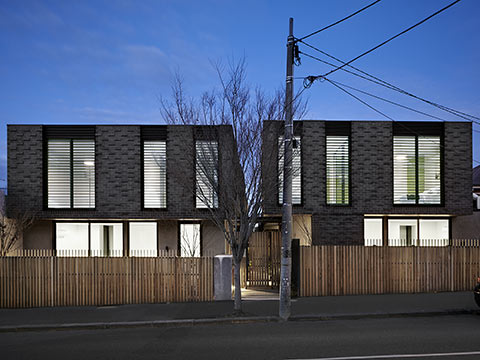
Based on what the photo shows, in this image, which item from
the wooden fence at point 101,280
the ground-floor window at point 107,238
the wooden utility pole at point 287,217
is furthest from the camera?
the ground-floor window at point 107,238

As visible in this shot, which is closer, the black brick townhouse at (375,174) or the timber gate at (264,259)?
the timber gate at (264,259)

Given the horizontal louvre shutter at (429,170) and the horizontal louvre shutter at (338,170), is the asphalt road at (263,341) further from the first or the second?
the horizontal louvre shutter at (429,170)

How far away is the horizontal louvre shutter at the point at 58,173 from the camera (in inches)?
649

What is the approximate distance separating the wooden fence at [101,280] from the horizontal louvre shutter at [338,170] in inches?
269

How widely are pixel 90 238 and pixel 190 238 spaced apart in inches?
162

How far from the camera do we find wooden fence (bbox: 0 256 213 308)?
1152 centimetres

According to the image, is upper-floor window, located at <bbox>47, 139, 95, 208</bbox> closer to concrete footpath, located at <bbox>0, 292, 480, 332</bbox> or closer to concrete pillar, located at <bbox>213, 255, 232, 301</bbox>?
concrete footpath, located at <bbox>0, 292, 480, 332</bbox>

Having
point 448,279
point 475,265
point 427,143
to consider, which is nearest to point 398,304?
point 448,279

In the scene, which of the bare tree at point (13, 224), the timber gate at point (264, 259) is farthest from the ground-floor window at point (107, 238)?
the timber gate at point (264, 259)

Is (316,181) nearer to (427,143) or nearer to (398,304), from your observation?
(427,143)

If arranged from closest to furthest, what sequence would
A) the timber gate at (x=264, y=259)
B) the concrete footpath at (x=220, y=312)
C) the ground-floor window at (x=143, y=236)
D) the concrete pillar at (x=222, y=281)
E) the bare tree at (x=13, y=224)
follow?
the concrete footpath at (x=220, y=312)
the concrete pillar at (x=222, y=281)
the timber gate at (x=264, y=259)
the bare tree at (x=13, y=224)
the ground-floor window at (x=143, y=236)

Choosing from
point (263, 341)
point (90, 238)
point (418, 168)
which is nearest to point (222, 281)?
point (263, 341)

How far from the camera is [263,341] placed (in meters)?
7.87

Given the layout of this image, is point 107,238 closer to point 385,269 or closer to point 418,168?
point 385,269
